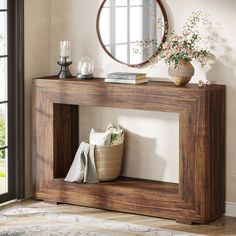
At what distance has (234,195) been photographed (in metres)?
5.57

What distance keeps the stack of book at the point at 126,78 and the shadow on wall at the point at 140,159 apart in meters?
0.53

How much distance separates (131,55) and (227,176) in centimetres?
128

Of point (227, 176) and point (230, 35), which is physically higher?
point (230, 35)

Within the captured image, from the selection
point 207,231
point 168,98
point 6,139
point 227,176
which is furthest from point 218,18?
point 6,139

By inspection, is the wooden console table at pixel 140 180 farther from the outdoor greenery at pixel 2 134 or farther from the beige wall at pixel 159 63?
the outdoor greenery at pixel 2 134

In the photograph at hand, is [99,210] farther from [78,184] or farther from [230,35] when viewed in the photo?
[230,35]

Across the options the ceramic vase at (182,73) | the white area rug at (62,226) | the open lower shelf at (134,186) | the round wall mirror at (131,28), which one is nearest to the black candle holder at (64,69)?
the round wall mirror at (131,28)

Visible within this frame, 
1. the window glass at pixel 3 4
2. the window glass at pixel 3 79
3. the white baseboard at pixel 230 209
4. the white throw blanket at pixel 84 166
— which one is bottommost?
the white baseboard at pixel 230 209

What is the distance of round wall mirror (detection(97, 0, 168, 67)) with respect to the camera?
571 centimetres

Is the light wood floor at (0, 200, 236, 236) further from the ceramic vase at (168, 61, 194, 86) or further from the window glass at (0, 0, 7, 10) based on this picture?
the window glass at (0, 0, 7, 10)

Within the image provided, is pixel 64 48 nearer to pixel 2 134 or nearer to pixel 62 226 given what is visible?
pixel 2 134

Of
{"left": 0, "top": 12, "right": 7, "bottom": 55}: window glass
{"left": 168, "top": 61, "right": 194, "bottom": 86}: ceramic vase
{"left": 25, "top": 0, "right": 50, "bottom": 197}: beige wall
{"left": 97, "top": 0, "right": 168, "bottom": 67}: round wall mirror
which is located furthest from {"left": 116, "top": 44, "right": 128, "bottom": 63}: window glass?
{"left": 0, "top": 12, "right": 7, "bottom": 55}: window glass

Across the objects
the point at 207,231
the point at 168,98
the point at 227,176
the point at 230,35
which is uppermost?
the point at 230,35

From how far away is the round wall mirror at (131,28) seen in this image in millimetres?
5711
